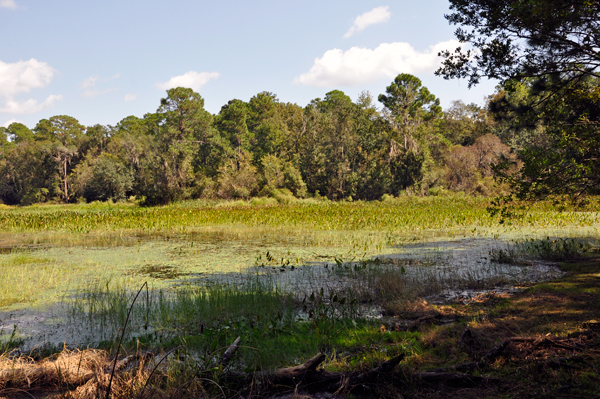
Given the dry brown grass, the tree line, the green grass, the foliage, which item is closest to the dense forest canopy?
the foliage

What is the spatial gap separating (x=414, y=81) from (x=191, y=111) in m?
24.7

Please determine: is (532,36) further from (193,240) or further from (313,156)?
(313,156)

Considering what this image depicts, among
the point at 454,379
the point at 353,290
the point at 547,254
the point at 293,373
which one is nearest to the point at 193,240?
the point at 353,290

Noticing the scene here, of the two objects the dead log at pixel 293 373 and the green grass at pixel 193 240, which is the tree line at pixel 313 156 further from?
the dead log at pixel 293 373

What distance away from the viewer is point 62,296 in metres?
8.29

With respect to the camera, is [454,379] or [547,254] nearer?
[454,379]

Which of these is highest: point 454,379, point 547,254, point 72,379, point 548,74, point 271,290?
point 548,74

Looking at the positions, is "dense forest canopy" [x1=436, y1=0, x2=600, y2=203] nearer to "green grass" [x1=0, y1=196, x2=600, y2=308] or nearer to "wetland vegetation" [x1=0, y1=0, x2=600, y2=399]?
"wetland vegetation" [x1=0, y1=0, x2=600, y2=399]

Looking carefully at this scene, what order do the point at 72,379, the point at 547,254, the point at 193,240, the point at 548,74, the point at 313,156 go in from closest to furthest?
the point at 72,379 < the point at 548,74 < the point at 547,254 < the point at 193,240 < the point at 313,156

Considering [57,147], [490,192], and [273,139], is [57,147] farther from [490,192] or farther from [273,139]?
[490,192]

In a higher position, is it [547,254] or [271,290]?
[271,290]

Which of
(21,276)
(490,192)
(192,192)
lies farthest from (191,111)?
(21,276)

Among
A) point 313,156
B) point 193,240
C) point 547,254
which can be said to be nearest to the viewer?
point 547,254

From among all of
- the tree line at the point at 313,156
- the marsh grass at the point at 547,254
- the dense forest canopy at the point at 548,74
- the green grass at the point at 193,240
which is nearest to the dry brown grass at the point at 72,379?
the green grass at the point at 193,240
